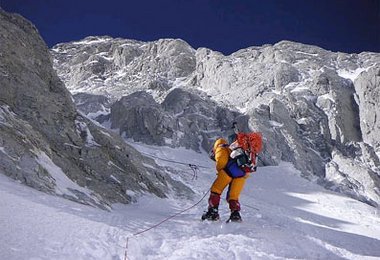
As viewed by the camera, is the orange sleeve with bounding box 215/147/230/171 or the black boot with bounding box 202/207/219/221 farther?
the orange sleeve with bounding box 215/147/230/171

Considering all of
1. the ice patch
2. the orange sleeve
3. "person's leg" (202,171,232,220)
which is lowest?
"person's leg" (202,171,232,220)

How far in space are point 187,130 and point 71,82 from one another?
267ft

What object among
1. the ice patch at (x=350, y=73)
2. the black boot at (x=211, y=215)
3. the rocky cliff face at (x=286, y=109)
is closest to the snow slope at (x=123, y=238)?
the black boot at (x=211, y=215)

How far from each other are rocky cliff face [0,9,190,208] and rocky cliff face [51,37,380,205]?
1637 inches

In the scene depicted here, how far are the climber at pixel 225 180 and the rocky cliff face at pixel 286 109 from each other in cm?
4663

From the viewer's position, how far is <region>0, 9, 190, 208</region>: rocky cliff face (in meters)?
13.0

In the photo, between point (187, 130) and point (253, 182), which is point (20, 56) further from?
point (187, 130)

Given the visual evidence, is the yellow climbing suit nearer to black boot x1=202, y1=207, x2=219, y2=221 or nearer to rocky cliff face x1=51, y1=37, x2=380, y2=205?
black boot x1=202, y1=207, x2=219, y2=221

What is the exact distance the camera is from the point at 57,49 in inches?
7190

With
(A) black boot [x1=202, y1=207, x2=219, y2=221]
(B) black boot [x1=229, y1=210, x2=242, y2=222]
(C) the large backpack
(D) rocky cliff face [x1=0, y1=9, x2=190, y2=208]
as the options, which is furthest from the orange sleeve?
(D) rocky cliff face [x1=0, y1=9, x2=190, y2=208]

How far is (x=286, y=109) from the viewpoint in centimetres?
7344

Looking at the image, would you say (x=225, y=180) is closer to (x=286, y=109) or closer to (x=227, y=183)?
(x=227, y=183)

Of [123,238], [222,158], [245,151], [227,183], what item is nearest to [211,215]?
[227,183]

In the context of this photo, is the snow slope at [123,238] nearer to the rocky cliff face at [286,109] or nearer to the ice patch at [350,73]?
the rocky cliff face at [286,109]
